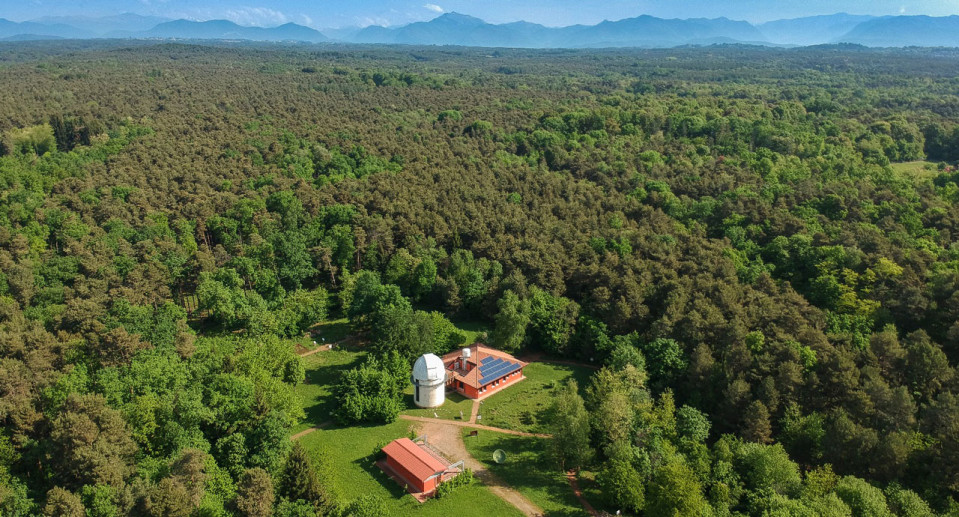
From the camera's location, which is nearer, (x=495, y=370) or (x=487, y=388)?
(x=487, y=388)

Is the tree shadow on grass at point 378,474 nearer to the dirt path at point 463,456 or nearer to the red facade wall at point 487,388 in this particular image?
the dirt path at point 463,456

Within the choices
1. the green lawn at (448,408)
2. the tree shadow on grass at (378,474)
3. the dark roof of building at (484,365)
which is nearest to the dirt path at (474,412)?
the green lawn at (448,408)

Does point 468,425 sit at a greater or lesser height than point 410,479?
lesser

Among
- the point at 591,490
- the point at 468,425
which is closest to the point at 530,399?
the point at 468,425

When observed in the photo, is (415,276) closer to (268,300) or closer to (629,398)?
(268,300)

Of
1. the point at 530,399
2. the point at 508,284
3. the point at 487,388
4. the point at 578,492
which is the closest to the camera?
the point at 578,492

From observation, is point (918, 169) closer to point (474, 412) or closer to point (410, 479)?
point (474, 412)
